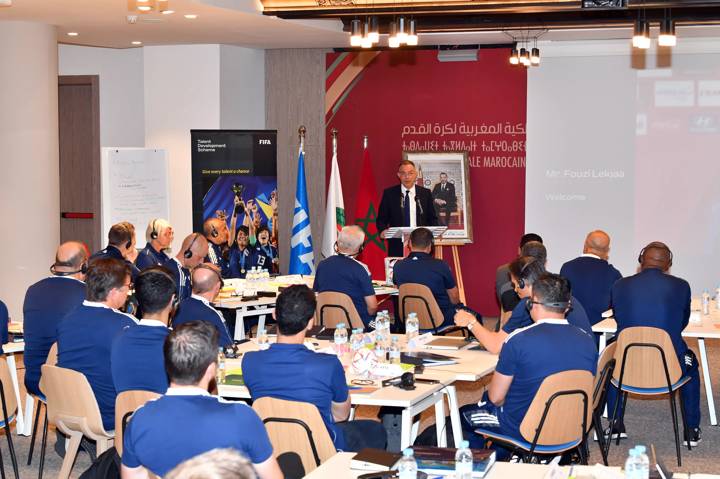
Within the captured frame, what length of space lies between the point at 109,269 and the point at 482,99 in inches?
287

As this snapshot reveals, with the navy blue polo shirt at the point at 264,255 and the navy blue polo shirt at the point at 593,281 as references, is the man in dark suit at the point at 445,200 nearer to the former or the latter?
the navy blue polo shirt at the point at 264,255

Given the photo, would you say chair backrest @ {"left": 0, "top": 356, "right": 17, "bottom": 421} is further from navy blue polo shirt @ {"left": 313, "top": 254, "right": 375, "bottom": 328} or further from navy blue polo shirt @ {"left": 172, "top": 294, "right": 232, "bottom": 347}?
navy blue polo shirt @ {"left": 313, "top": 254, "right": 375, "bottom": 328}

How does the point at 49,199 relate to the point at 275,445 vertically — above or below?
above

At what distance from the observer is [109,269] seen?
205 inches

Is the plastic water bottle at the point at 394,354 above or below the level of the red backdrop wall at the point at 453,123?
below

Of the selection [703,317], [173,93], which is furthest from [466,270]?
[703,317]

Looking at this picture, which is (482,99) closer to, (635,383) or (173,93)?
(173,93)

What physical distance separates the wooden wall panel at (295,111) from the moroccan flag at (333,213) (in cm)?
73

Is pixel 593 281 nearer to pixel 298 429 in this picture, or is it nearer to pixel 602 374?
pixel 602 374

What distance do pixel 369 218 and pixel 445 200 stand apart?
0.92 meters

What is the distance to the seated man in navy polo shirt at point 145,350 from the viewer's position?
466 cm

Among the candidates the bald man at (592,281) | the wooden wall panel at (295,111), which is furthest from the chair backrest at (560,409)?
the wooden wall panel at (295,111)

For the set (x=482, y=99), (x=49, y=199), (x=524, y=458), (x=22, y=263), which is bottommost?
(x=524, y=458)

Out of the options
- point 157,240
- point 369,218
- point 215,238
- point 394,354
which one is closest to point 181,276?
point 157,240
